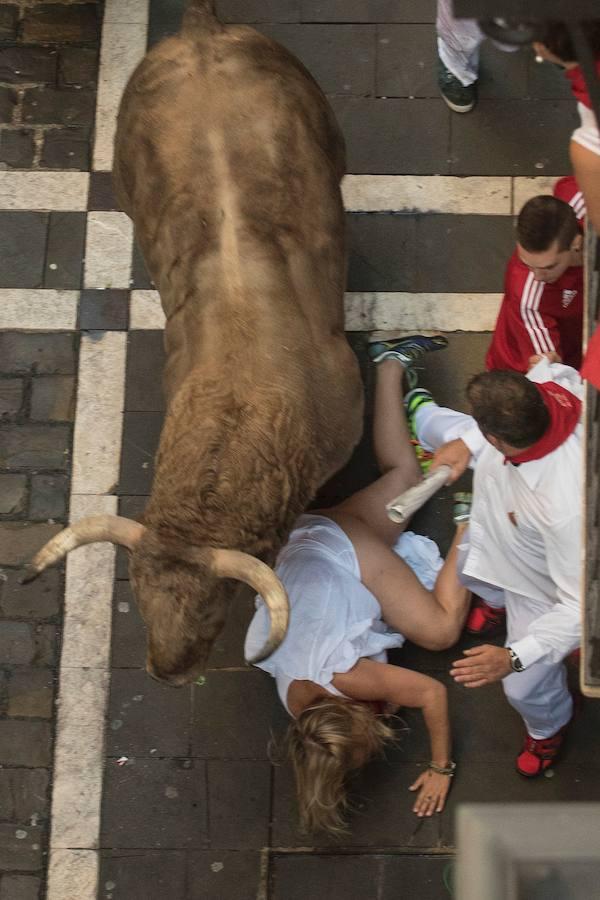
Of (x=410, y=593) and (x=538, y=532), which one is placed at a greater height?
(x=538, y=532)

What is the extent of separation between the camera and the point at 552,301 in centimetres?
569

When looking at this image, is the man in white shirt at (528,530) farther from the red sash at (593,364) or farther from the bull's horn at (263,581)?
the bull's horn at (263,581)

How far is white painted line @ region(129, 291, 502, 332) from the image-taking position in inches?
269

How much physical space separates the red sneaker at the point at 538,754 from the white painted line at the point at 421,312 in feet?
7.91

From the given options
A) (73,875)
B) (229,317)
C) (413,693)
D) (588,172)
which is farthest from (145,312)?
(588,172)

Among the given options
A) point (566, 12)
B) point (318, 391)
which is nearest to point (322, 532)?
point (318, 391)

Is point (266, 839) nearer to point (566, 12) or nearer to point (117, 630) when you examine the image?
point (117, 630)

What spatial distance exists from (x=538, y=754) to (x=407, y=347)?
2358mm

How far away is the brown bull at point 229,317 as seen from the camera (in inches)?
192

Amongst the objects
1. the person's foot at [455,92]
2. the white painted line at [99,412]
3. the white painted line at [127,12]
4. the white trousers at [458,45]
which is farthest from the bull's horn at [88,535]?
the white painted line at [127,12]

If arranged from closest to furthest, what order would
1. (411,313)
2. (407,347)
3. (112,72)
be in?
(407,347)
(411,313)
(112,72)

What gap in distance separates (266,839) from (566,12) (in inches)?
189

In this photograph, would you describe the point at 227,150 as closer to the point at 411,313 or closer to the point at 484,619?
the point at 411,313

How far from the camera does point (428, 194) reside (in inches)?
278
